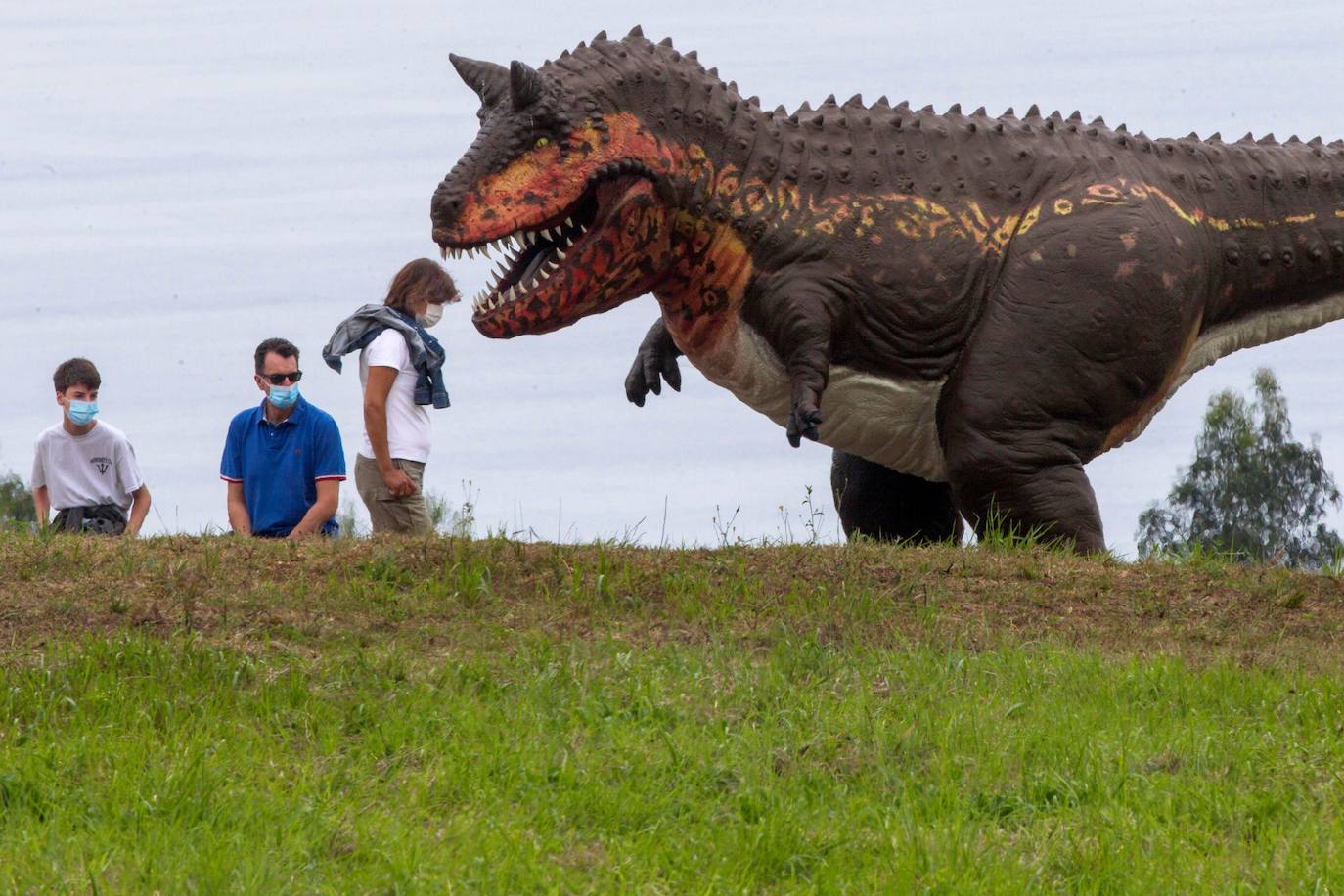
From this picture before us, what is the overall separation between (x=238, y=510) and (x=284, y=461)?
38 centimetres

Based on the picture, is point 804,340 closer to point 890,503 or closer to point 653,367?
point 653,367

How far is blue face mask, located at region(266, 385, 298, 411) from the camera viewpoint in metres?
9.49

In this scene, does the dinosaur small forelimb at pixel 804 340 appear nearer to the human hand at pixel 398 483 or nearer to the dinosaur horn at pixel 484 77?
the dinosaur horn at pixel 484 77

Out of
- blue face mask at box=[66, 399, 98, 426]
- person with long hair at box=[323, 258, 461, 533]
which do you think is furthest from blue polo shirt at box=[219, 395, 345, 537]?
blue face mask at box=[66, 399, 98, 426]

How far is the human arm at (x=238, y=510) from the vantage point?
31.4ft

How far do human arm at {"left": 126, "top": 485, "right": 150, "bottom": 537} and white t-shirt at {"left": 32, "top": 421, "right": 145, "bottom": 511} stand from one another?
0.15 ft

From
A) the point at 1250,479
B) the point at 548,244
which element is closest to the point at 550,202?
the point at 548,244

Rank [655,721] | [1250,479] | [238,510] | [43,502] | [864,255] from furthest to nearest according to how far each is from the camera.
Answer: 1. [1250,479]
2. [43,502]
3. [238,510]
4. [864,255]
5. [655,721]

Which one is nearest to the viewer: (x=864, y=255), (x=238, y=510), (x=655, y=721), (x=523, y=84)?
(x=655, y=721)

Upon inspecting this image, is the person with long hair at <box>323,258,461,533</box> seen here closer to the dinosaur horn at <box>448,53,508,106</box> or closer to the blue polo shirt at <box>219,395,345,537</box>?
the blue polo shirt at <box>219,395,345,537</box>

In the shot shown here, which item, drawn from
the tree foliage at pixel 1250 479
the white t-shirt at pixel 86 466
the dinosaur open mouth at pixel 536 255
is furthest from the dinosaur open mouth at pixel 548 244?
the tree foliage at pixel 1250 479

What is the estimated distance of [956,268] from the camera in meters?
9.15

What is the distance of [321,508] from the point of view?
934 centimetres

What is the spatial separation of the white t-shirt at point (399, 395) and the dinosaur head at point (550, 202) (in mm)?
518
